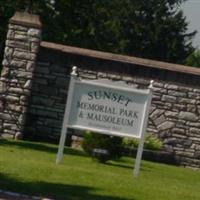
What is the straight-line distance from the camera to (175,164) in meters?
20.6

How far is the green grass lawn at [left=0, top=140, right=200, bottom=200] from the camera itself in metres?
10.4

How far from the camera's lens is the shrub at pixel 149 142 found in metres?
20.0

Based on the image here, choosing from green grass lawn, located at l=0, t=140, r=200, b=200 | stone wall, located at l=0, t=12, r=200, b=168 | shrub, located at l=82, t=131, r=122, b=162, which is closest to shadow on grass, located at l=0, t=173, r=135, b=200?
green grass lawn, located at l=0, t=140, r=200, b=200

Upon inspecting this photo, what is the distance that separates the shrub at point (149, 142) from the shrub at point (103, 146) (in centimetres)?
426

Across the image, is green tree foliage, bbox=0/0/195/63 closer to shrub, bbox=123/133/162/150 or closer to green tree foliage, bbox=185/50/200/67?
green tree foliage, bbox=185/50/200/67

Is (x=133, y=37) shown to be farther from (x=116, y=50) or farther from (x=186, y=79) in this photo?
(x=186, y=79)

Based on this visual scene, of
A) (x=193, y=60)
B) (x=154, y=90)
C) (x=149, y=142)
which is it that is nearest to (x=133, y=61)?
(x=154, y=90)

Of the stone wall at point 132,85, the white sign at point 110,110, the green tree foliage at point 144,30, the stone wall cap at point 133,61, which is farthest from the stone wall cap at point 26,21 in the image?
the green tree foliage at point 144,30

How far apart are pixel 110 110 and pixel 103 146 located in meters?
1.70

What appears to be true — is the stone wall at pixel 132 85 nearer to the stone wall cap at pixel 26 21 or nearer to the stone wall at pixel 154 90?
the stone wall at pixel 154 90

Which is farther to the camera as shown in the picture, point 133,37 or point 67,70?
point 133,37

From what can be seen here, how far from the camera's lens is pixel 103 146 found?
1512 cm

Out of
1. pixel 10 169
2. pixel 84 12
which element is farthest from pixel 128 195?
pixel 84 12

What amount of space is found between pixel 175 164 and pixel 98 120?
24.1 ft
